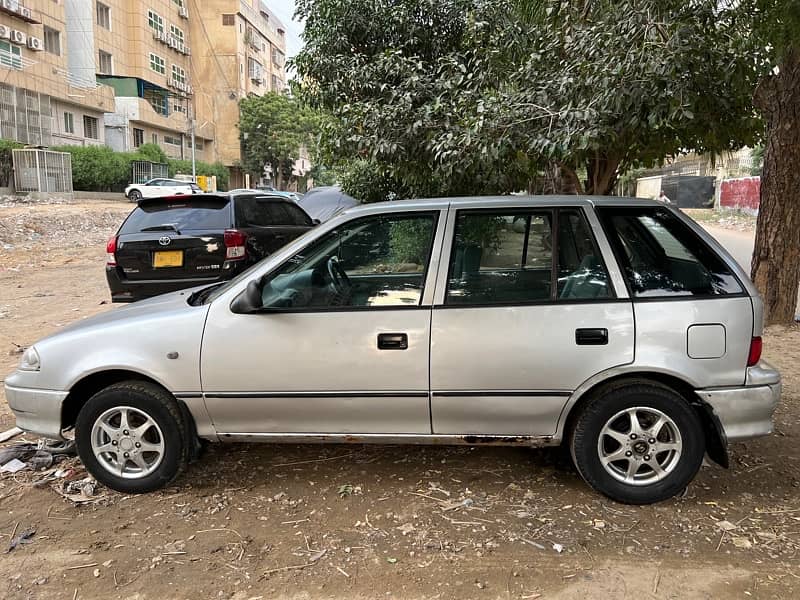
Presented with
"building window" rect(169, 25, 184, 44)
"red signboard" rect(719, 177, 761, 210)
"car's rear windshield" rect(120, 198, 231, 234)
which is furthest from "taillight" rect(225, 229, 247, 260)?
"building window" rect(169, 25, 184, 44)

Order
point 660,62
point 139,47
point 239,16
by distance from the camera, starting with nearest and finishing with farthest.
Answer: point 660,62 → point 139,47 → point 239,16

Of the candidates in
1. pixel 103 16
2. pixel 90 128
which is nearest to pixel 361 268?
pixel 90 128

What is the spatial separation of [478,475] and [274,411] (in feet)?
4.24

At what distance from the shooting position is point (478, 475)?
3918mm

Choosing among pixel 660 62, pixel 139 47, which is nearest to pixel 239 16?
pixel 139 47

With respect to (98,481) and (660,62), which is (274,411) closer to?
(98,481)

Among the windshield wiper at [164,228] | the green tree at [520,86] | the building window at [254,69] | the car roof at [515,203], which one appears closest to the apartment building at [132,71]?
the building window at [254,69]

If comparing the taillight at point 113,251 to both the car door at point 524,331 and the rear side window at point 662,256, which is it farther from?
the rear side window at point 662,256

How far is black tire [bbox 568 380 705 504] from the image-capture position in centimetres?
336

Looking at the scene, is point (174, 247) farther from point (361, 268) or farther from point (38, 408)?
point (361, 268)

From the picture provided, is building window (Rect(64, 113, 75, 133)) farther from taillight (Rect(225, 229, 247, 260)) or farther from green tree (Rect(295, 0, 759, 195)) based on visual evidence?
taillight (Rect(225, 229, 247, 260))

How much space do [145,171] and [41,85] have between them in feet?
24.0

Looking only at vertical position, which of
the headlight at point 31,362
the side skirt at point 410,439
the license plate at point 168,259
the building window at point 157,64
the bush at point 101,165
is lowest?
the side skirt at point 410,439

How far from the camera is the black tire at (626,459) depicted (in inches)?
132
